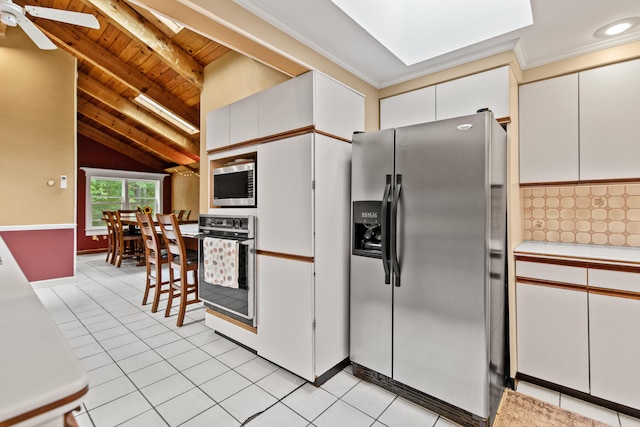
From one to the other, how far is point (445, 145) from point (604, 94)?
1476mm

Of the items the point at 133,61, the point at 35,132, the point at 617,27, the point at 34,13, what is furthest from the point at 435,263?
the point at 35,132

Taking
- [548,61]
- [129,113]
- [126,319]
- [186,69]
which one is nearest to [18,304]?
[126,319]

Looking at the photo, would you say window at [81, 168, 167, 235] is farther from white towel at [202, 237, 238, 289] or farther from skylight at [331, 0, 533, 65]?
skylight at [331, 0, 533, 65]

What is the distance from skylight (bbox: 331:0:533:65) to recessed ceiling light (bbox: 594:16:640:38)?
1.78 feet

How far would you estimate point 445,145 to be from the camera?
1.83 m

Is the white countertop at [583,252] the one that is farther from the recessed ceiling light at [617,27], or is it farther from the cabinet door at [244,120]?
the cabinet door at [244,120]

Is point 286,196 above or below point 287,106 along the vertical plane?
below

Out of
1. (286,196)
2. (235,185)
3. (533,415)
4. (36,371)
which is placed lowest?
(533,415)

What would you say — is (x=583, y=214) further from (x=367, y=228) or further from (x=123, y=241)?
(x=123, y=241)

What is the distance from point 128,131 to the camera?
712 cm

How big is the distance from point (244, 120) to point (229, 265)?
124 cm

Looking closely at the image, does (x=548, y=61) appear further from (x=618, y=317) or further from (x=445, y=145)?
(x=618, y=317)

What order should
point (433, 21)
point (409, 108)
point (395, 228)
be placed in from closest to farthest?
point (395, 228)
point (433, 21)
point (409, 108)

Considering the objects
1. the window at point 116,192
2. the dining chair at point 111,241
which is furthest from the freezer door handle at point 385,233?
the window at point 116,192
